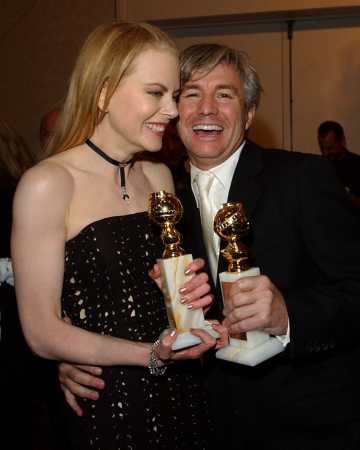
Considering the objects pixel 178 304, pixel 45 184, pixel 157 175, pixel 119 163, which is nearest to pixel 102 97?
pixel 119 163

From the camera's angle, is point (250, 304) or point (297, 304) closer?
point (250, 304)

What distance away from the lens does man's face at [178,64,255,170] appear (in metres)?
2.39

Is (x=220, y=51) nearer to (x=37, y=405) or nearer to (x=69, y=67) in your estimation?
(x=37, y=405)

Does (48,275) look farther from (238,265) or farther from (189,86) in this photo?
(189,86)

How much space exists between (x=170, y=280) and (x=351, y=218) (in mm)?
725

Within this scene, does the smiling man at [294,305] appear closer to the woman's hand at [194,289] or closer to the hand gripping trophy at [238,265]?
the hand gripping trophy at [238,265]

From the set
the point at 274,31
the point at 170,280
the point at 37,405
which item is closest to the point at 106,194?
the point at 170,280

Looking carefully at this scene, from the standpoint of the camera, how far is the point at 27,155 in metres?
2.91

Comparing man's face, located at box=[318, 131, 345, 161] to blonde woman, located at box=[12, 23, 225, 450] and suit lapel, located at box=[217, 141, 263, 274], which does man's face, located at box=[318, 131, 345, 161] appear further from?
blonde woman, located at box=[12, 23, 225, 450]

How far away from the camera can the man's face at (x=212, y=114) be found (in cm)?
239

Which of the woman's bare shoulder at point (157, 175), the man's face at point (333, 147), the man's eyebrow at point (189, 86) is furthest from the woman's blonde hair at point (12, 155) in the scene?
the man's face at point (333, 147)

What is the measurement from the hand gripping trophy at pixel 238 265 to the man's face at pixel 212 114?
71 cm

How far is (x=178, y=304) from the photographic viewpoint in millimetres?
1788

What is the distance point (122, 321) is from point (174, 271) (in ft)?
1.07
